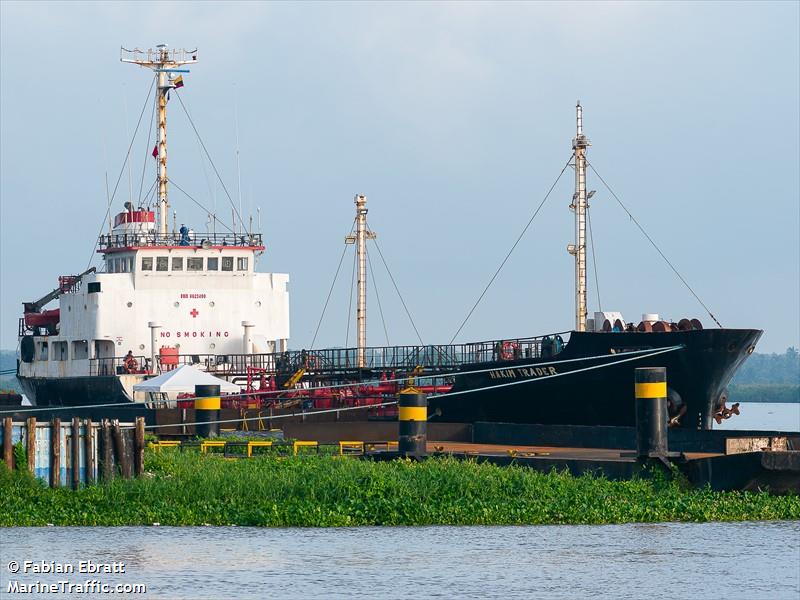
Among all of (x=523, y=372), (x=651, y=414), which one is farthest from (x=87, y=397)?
(x=651, y=414)

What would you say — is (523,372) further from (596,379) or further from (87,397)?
(87,397)

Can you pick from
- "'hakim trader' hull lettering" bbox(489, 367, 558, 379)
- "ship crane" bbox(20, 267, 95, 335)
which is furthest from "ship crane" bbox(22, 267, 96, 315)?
"'hakim trader' hull lettering" bbox(489, 367, 558, 379)

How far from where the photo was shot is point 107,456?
27625mm

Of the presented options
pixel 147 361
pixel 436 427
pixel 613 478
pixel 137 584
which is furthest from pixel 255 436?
pixel 137 584

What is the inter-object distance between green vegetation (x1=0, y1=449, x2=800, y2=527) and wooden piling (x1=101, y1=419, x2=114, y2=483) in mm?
441

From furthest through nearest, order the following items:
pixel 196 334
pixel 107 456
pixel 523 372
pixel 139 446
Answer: pixel 196 334
pixel 523 372
pixel 139 446
pixel 107 456

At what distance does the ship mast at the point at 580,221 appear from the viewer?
40375mm

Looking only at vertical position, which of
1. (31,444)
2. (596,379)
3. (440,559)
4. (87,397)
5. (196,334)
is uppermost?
(196,334)

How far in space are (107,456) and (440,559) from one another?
303 inches

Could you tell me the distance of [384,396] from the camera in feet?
144

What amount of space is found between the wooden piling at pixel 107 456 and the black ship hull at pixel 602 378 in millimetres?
13547

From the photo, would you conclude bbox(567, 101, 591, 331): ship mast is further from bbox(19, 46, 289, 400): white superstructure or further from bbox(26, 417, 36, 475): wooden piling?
bbox(26, 417, 36, 475): wooden piling

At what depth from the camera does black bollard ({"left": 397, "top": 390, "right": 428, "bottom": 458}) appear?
30094 mm

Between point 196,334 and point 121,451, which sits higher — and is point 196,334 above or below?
above
